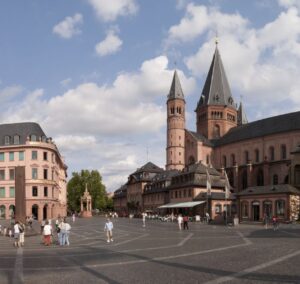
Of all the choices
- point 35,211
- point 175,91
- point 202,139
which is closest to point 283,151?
point 202,139

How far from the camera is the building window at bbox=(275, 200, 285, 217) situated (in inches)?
2472

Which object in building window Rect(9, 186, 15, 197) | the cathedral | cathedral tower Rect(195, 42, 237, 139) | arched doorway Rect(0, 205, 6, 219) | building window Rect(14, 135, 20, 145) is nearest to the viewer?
the cathedral

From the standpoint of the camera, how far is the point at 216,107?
125938 mm

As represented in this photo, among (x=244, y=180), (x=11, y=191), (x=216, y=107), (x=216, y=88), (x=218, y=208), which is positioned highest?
(x=216, y=88)

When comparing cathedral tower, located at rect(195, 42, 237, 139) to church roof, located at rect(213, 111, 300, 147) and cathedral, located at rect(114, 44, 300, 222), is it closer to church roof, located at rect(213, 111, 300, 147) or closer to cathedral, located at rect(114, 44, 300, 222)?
cathedral, located at rect(114, 44, 300, 222)

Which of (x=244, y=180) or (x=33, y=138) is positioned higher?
(x=33, y=138)

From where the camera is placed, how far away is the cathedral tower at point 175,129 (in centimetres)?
12725

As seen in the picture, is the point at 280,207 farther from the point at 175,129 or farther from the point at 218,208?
the point at 175,129

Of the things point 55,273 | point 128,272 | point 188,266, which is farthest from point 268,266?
point 55,273

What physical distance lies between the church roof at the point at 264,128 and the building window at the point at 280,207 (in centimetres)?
3554

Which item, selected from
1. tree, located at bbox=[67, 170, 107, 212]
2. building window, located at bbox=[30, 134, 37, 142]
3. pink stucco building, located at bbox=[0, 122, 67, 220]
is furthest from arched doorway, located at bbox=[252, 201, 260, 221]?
tree, located at bbox=[67, 170, 107, 212]

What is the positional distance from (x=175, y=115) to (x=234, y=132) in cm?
2132

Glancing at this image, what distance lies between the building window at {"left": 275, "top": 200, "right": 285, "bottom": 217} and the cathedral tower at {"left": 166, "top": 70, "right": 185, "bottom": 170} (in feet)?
208

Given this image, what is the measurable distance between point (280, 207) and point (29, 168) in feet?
150
